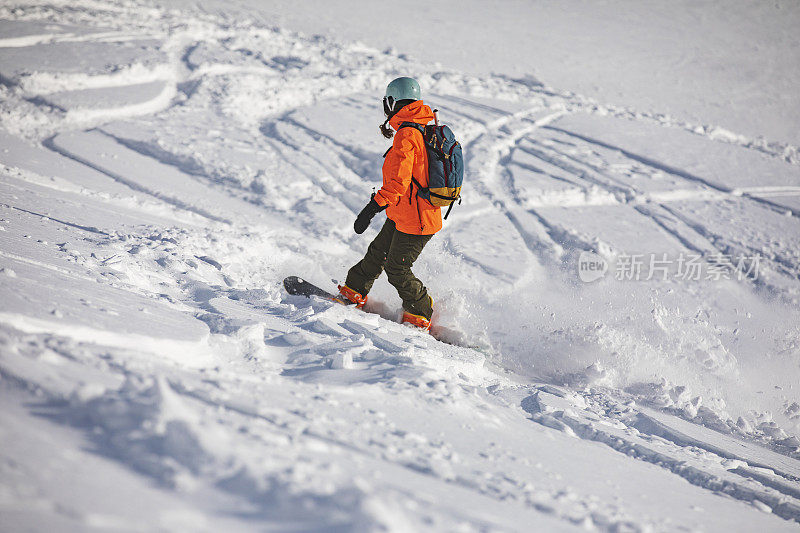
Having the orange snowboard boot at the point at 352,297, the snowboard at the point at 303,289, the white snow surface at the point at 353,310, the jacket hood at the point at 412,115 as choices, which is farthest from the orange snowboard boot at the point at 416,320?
the jacket hood at the point at 412,115

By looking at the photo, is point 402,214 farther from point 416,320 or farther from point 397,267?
point 416,320

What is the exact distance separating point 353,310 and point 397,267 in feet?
1.71

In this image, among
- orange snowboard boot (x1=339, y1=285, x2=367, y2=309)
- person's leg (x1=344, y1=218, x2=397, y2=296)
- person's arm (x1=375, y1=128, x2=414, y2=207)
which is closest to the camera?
person's arm (x1=375, y1=128, x2=414, y2=207)

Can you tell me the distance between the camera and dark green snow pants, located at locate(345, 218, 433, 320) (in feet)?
11.5

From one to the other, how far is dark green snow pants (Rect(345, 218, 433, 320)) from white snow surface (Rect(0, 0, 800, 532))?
0.34 meters

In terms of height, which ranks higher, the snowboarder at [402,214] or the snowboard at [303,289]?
the snowboarder at [402,214]

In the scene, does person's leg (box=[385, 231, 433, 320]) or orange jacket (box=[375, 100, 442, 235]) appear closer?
orange jacket (box=[375, 100, 442, 235])

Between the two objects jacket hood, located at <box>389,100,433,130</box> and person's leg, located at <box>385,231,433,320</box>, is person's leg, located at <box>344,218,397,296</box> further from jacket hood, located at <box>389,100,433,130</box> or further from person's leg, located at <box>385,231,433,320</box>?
jacket hood, located at <box>389,100,433,130</box>

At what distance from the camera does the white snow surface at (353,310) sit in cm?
136

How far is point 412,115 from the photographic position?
10.3 feet

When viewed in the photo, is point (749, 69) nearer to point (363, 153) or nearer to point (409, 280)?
point (363, 153)
